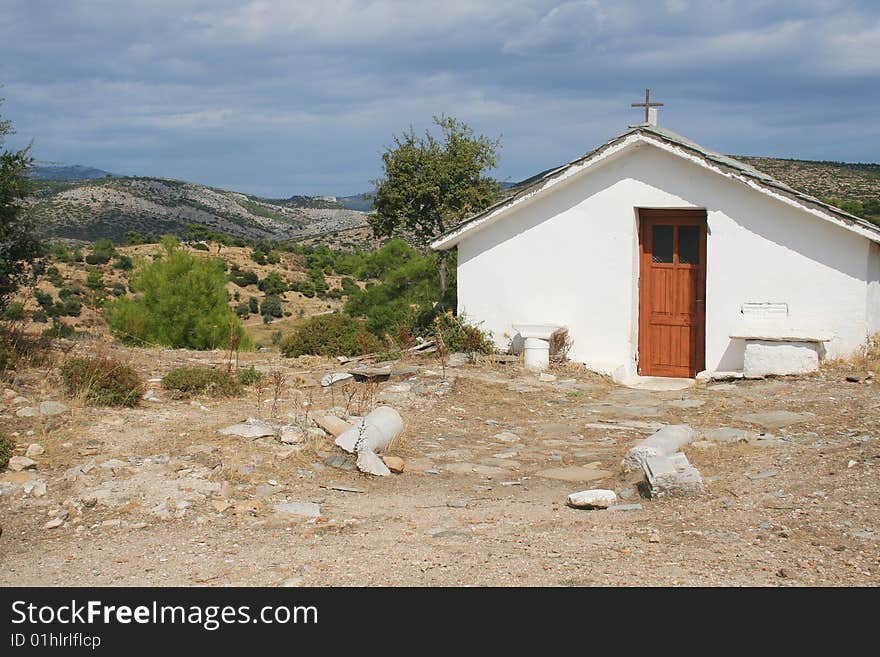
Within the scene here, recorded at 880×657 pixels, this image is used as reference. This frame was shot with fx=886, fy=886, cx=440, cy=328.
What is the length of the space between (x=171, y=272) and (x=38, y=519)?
1781 centimetres

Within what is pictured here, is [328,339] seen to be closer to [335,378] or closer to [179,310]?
[335,378]

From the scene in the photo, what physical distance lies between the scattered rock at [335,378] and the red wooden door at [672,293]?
4.81 meters

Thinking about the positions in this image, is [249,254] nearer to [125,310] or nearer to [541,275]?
[125,310]

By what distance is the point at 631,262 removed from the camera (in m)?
13.7

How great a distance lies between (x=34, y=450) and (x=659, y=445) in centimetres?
568

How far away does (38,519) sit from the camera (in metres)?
6.70

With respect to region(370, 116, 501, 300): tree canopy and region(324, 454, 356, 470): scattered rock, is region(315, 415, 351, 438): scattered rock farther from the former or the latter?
region(370, 116, 501, 300): tree canopy

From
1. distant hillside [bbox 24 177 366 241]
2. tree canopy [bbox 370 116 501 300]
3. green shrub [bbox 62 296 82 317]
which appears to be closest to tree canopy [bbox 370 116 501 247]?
tree canopy [bbox 370 116 501 300]

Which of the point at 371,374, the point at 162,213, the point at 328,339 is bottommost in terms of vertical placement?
the point at 371,374

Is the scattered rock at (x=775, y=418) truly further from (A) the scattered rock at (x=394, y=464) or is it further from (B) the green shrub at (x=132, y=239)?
(B) the green shrub at (x=132, y=239)

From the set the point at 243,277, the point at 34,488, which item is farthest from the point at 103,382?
the point at 243,277
